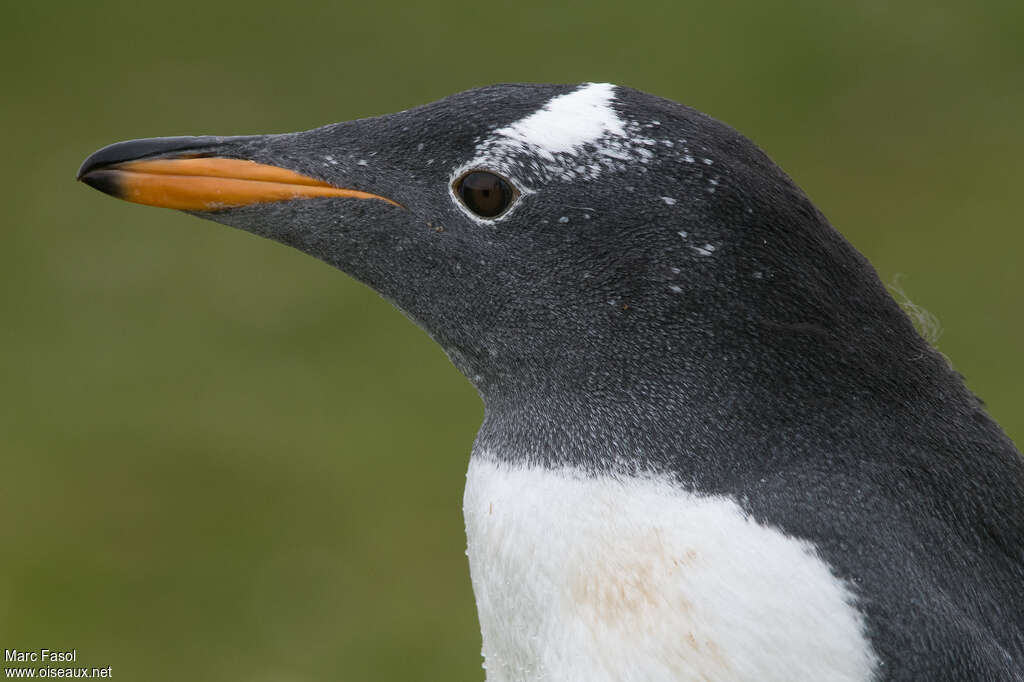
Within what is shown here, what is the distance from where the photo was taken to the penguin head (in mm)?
1096

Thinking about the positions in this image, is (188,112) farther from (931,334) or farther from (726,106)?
(931,334)

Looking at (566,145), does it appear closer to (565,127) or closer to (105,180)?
(565,127)

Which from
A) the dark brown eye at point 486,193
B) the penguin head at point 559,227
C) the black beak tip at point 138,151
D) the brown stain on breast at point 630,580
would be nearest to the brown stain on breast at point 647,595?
the brown stain on breast at point 630,580

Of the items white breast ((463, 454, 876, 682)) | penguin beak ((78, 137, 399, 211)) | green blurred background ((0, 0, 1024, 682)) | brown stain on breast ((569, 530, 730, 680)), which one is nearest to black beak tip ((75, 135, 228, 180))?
penguin beak ((78, 137, 399, 211))

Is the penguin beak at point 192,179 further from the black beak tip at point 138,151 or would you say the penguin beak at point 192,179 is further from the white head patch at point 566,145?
the white head patch at point 566,145

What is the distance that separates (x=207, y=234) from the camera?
4.14 meters

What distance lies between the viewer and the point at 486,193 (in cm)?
114

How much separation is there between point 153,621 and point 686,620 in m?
2.13

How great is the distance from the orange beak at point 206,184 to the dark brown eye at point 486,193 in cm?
7

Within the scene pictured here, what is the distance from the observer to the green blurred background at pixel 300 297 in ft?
9.86

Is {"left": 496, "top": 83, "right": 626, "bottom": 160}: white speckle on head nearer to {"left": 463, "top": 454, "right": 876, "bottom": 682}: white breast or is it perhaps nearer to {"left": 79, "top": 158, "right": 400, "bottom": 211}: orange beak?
{"left": 79, "top": 158, "right": 400, "bottom": 211}: orange beak

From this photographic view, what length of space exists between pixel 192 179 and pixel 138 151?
2.5 inches

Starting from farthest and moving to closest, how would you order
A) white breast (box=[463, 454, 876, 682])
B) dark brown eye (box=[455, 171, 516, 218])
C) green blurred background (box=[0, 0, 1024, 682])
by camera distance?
green blurred background (box=[0, 0, 1024, 682]), dark brown eye (box=[455, 171, 516, 218]), white breast (box=[463, 454, 876, 682])

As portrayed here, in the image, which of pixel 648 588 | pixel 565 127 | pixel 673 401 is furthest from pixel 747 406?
pixel 565 127
